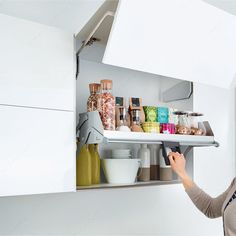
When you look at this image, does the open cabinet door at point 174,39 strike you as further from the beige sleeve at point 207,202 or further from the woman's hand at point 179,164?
the beige sleeve at point 207,202

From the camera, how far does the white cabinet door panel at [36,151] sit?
3.60 feet

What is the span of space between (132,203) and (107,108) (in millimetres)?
656

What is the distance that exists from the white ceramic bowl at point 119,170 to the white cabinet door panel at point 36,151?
0.94 ft

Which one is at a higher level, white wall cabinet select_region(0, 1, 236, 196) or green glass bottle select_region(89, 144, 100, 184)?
white wall cabinet select_region(0, 1, 236, 196)

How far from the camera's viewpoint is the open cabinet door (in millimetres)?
1150

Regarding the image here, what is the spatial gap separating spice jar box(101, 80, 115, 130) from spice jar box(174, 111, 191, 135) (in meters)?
0.38

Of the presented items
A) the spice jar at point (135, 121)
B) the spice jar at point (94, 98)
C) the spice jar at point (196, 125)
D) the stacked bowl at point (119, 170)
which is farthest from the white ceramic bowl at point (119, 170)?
the spice jar at point (196, 125)

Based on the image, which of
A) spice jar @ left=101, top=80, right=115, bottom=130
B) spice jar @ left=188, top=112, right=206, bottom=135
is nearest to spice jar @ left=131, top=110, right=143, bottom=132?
spice jar @ left=101, top=80, right=115, bottom=130

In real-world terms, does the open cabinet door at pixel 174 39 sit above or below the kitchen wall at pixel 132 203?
above

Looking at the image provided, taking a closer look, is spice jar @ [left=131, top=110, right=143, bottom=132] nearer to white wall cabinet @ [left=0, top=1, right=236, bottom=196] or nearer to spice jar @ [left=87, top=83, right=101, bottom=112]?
spice jar @ [left=87, top=83, right=101, bottom=112]

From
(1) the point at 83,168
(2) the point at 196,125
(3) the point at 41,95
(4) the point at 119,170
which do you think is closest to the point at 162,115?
(2) the point at 196,125

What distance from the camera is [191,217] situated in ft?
6.83

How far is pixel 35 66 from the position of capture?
3.87 ft

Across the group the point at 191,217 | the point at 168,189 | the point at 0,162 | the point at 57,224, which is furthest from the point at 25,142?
the point at 191,217
